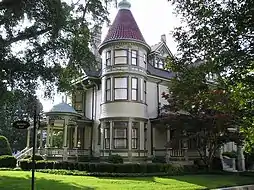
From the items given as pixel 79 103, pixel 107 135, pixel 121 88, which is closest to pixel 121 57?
pixel 121 88

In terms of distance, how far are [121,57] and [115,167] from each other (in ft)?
30.2

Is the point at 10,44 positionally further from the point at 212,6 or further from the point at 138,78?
the point at 138,78

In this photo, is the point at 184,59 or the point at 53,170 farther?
the point at 53,170

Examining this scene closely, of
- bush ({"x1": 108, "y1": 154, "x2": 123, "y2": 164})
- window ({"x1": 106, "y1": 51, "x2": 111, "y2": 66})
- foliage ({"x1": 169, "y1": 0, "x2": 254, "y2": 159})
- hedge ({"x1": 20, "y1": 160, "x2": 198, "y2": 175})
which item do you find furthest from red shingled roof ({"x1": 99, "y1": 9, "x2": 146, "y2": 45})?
foliage ({"x1": 169, "y1": 0, "x2": 254, "y2": 159})

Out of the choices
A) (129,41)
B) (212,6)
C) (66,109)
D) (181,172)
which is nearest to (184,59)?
(212,6)

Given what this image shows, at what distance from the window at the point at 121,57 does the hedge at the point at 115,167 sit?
28.3ft

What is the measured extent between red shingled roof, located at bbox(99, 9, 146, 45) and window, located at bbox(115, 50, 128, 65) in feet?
3.60

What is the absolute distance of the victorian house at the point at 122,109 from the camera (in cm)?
2454

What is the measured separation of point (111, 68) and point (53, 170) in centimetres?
906

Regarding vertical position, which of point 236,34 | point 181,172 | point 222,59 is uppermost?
point 236,34

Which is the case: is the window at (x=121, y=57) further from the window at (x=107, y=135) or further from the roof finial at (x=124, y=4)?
the roof finial at (x=124, y=4)

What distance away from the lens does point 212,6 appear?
27.3 ft

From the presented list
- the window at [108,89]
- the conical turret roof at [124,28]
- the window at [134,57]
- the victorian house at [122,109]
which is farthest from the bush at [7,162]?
the window at [134,57]

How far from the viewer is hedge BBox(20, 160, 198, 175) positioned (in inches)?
782
